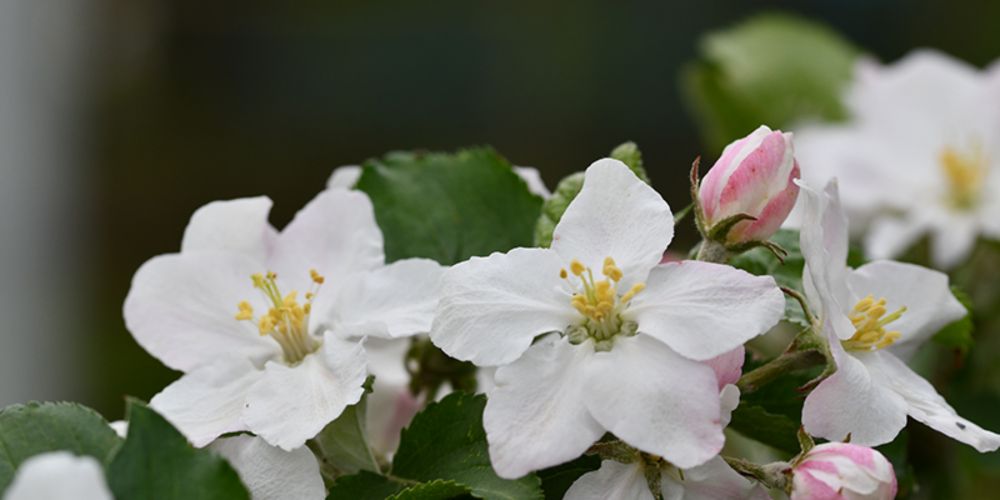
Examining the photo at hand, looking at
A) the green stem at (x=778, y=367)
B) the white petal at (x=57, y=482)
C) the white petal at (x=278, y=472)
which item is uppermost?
the white petal at (x=57, y=482)

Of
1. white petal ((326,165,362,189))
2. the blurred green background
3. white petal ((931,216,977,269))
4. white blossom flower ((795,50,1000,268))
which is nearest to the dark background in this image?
the blurred green background

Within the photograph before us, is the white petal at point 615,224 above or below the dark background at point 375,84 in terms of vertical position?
above

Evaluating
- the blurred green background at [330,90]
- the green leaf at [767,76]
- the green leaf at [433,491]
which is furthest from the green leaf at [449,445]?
the blurred green background at [330,90]

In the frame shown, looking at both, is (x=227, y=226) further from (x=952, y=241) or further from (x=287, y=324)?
(x=952, y=241)

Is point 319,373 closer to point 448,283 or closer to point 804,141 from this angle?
point 448,283

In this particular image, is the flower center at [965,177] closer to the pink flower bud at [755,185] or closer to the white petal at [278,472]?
the pink flower bud at [755,185]

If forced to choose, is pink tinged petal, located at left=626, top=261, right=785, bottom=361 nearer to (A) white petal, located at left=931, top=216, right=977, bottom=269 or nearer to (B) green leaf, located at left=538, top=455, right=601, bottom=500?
(B) green leaf, located at left=538, top=455, right=601, bottom=500

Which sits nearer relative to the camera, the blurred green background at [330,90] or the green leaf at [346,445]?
the green leaf at [346,445]

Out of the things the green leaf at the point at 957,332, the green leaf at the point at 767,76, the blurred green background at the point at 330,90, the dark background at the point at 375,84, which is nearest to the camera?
the green leaf at the point at 957,332
